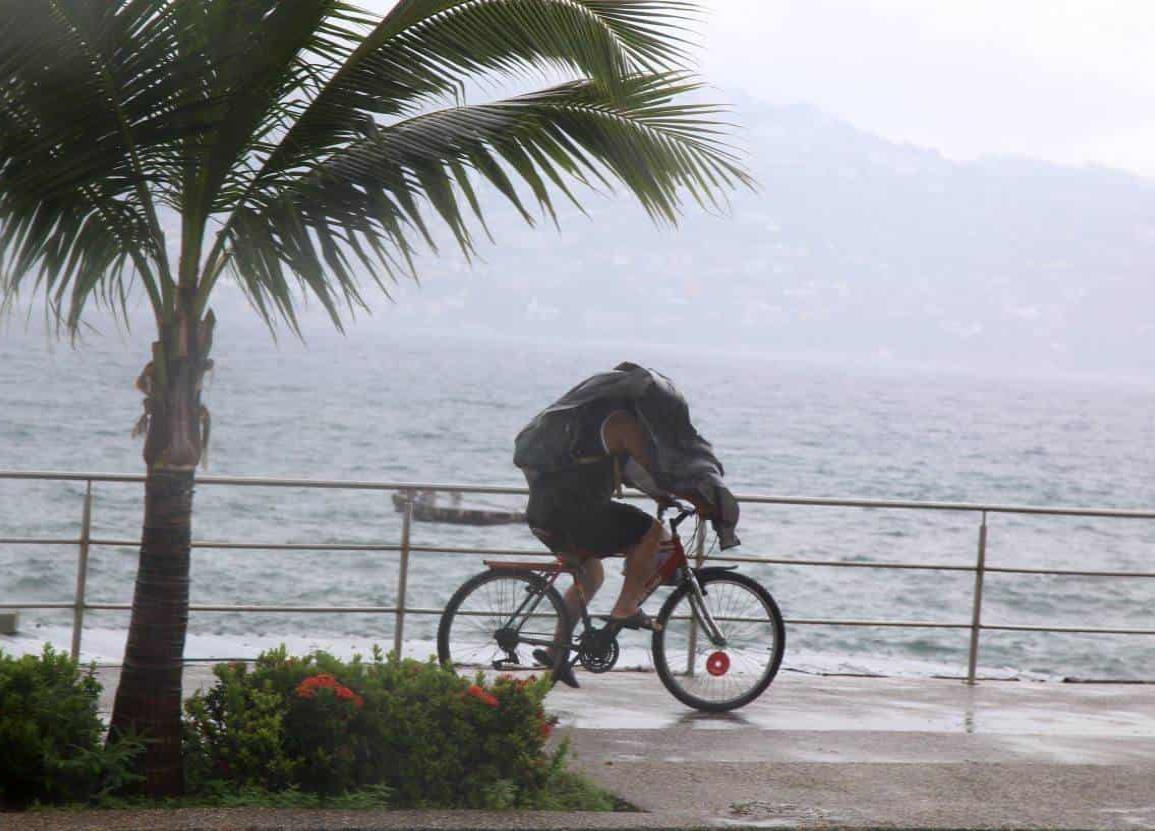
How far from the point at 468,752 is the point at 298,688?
594mm

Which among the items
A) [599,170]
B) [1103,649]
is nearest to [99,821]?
[599,170]

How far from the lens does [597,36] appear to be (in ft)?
17.0

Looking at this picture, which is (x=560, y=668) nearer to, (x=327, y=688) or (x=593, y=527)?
(x=593, y=527)

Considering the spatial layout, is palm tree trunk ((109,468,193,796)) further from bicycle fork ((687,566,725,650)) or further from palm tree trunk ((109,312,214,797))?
bicycle fork ((687,566,725,650))

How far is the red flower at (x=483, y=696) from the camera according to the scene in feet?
16.6

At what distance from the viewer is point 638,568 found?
23.0 feet

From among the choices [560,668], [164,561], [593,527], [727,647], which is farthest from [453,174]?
[727,647]

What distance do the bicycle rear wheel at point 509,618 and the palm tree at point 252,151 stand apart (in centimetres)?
216

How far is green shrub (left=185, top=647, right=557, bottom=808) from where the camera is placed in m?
4.94

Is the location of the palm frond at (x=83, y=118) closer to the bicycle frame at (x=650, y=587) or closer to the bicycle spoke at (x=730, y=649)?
the bicycle frame at (x=650, y=587)

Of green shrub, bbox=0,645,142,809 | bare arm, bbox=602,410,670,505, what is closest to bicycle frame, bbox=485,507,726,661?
bare arm, bbox=602,410,670,505

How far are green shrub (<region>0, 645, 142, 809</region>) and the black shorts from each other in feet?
7.91

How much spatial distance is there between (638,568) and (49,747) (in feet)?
9.81

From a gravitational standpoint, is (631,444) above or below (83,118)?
below
